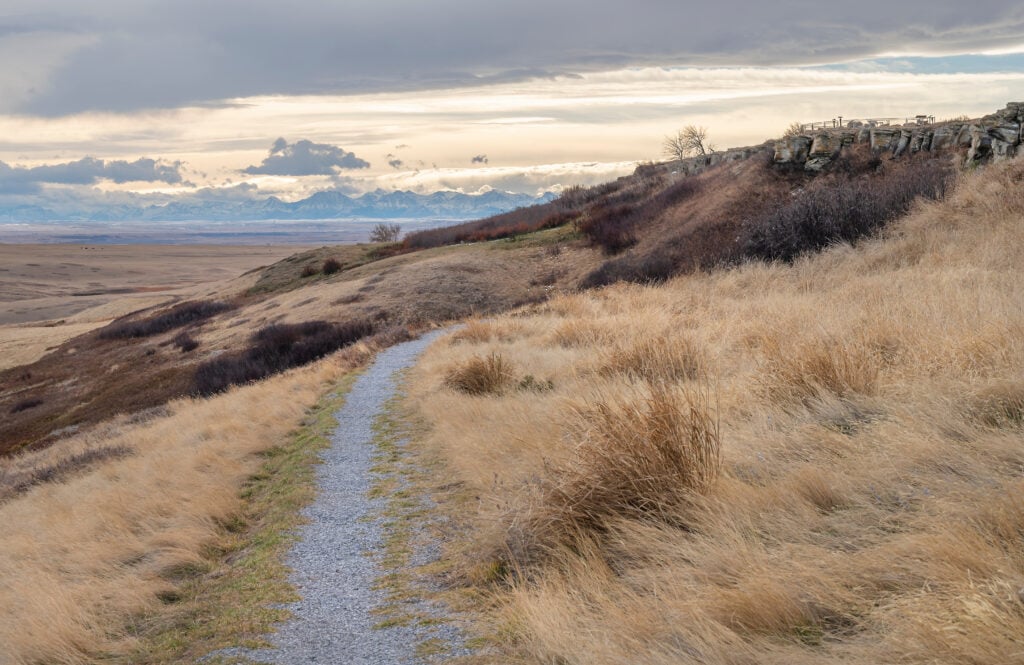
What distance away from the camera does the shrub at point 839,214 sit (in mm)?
19547

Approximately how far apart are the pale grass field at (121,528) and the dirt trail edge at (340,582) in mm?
1023

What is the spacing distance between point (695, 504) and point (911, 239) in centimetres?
1372

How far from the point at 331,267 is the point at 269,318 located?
46.1 feet

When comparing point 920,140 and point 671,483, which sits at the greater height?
point 920,140

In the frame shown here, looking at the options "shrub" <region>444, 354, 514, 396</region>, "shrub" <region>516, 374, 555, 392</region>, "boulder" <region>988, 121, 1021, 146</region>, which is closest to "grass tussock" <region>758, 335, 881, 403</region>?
"shrub" <region>516, 374, 555, 392</region>

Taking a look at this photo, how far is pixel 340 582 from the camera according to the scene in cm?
571

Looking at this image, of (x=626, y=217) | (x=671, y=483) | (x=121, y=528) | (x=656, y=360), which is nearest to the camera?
(x=671, y=483)

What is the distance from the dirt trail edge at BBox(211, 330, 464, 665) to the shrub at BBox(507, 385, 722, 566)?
3.34 ft

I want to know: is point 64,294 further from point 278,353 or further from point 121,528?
point 121,528

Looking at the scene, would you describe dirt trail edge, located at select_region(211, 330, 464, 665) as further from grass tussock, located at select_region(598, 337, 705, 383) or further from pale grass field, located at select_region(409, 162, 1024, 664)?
grass tussock, located at select_region(598, 337, 705, 383)

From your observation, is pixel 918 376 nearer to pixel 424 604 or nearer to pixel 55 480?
pixel 424 604

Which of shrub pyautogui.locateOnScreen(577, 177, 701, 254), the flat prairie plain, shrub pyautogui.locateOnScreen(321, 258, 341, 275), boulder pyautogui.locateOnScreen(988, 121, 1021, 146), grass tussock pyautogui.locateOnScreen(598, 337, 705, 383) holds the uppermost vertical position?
boulder pyautogui.locateOnScreen(988, 121, 1021, 146)

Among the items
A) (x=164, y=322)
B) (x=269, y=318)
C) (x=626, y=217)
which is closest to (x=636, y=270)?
(x=626, y=217)

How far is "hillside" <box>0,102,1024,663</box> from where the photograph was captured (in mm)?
3588
